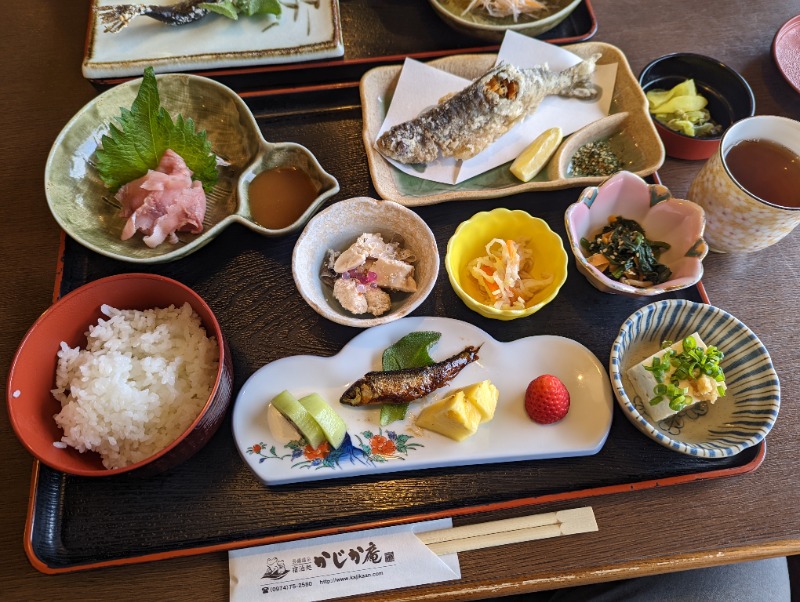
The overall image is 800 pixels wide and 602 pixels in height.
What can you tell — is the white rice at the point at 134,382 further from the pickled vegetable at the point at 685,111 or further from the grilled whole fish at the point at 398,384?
the pickled vegetable at the point at 685,111

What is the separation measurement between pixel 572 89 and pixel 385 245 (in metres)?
1.16

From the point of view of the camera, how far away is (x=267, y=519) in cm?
162

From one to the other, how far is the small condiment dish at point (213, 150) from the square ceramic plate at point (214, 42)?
25 cm

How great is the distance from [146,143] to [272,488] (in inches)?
51.5

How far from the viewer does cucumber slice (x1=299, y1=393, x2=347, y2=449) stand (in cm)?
163


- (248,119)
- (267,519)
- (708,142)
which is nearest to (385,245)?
(248,119)

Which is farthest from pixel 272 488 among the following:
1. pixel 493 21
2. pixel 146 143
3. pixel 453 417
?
pixel 493 21

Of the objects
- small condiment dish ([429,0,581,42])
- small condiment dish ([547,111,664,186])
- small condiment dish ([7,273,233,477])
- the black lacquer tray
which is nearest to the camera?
small condiment dish ([7,273,233,477])

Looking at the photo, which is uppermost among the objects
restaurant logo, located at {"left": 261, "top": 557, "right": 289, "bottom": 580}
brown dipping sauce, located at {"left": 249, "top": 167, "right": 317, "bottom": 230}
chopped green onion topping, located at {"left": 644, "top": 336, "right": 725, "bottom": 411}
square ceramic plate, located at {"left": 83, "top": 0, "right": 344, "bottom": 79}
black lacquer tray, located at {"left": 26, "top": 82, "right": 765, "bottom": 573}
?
square ceramic plate, located at {"left": 83, "top": 0, "right": 344, "bottom": 79}

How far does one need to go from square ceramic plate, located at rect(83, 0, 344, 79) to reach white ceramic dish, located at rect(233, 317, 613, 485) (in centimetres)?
134

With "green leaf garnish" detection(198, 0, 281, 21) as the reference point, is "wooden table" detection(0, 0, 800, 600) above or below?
below

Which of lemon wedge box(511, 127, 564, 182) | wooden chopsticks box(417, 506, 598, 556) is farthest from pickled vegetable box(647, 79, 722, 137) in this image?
A: wooden chopsticks box(417, 506, 598, 556)

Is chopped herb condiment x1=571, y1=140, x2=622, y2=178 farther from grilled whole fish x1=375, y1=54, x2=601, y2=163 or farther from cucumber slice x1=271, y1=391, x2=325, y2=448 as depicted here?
cucumber slice x1=271, y1=391, x2=325, y2=448

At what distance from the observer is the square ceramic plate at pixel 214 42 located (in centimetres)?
225
